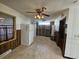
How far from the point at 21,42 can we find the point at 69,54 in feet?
11.7

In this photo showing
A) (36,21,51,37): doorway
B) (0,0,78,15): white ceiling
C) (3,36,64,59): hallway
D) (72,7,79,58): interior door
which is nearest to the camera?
(0,0,78,15): white ceiling

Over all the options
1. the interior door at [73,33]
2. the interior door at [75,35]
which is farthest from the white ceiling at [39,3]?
the interior door at [75,35]

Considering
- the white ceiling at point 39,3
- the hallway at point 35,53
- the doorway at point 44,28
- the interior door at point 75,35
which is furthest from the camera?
the doorway at point 44,28

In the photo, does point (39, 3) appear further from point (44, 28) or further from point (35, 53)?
point (44, 28)

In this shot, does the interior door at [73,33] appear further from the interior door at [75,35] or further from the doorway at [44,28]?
the doorway at [44,28]

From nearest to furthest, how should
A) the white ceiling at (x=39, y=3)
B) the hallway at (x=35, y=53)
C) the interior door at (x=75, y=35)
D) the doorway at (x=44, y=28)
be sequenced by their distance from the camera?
the white ceiling at (x=39, y=3) < the interior door at (x=75, y=35) < the hallway at (x=35, y=53) < the doorway at (x=44, y=28)

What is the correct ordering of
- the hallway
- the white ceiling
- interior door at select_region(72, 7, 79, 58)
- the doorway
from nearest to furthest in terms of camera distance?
1. the white ceiling
2. interior door at select_region(72, 7, 79, 58)
3. the hallway
4. the doorway

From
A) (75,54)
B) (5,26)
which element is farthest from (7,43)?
(75,54)

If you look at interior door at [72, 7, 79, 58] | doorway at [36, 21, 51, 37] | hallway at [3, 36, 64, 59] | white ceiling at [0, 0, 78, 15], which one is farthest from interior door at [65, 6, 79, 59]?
doorway at [36, 21, 51, 37]

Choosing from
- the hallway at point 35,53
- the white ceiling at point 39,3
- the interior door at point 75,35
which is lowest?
the hallway at point 35,53

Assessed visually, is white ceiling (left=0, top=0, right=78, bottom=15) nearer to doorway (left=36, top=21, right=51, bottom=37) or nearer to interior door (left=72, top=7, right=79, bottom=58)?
interior door (left=72, top=7, right=79, bottom=58)

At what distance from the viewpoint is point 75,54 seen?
3312mm

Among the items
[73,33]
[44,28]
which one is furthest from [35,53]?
[44,28]

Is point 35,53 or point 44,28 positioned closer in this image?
point 35,53
